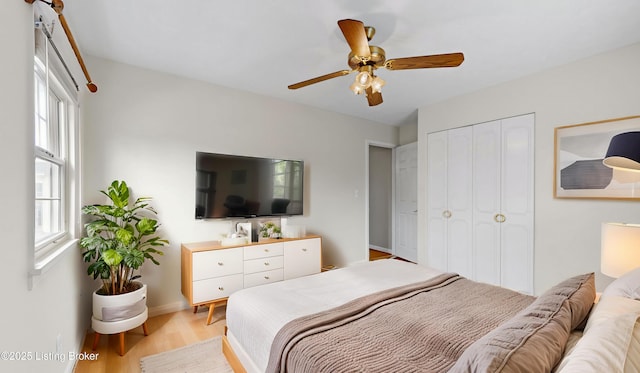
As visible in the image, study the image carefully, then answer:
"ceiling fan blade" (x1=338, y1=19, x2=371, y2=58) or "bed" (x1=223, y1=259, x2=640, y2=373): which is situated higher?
"ceiling fan blade" (x1=338, y1=19, x2=371, y2=58)

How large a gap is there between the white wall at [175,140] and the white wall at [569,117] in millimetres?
2430

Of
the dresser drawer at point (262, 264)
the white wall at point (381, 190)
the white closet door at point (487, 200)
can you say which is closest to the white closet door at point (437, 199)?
the white closet door at point (487, 200)

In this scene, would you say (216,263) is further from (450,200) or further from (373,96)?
(450,200)

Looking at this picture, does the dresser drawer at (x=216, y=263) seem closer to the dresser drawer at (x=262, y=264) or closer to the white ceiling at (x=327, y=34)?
the dresser drawer at (x=262, y=264)

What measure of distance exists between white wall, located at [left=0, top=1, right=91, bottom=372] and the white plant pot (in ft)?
2.43

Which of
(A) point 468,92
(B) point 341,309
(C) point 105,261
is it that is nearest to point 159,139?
(C) point 105,261

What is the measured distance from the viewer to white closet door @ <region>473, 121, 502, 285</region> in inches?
129

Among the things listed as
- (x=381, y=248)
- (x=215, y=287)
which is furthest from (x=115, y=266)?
(x=381, y=248)

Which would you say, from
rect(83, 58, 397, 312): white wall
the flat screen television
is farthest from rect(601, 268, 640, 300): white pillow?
rect(83, 58, 397, 312): white wall

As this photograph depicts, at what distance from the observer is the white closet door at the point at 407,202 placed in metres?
4.93

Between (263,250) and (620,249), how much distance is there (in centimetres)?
274

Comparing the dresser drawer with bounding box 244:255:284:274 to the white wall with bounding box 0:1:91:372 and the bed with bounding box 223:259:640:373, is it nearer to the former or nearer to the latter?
the bed with bounding box 223:259:640:373

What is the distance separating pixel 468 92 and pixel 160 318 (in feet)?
13.9

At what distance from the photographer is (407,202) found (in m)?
5.13
